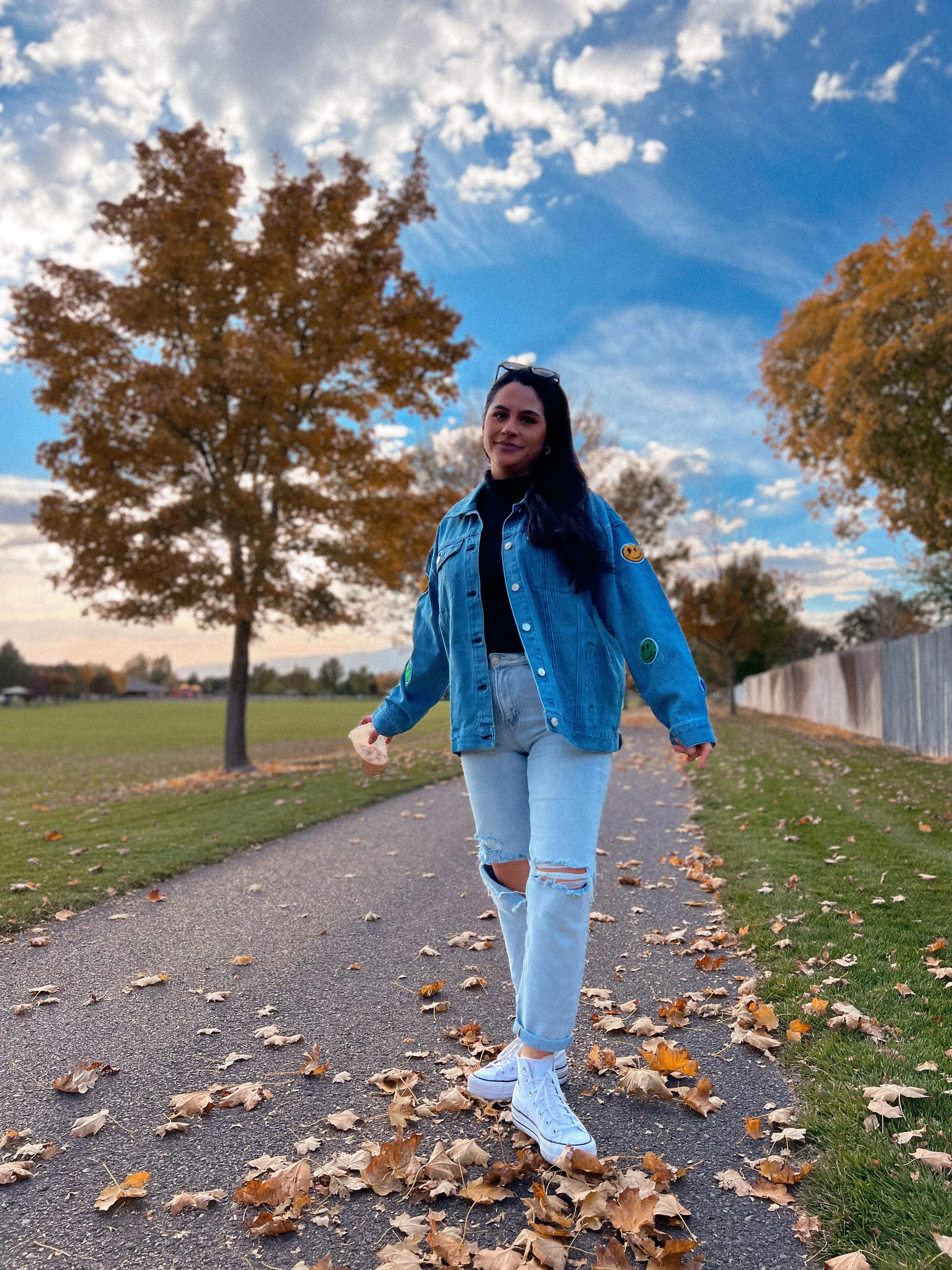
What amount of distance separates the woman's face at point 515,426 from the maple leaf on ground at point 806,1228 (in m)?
2.38

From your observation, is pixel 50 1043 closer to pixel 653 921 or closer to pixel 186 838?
pixel 653 921

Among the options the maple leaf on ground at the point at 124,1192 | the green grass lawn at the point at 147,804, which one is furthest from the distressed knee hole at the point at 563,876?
the green grass lawn at the point at 147,804

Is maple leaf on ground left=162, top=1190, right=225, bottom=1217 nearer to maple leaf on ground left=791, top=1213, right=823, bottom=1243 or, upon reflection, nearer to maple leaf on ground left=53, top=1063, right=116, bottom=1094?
maple leaf on ground left=53, top=1063, right=116, bottom=1094

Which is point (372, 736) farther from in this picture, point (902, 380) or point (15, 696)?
point (15, 696)

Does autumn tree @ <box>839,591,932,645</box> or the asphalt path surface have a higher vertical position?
autumn tree @ <box>839,591,932,645</box>

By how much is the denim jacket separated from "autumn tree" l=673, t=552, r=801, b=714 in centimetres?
3132

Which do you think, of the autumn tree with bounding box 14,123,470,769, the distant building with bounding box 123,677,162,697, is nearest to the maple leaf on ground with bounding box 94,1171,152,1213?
the autumn tree with bounding box 14,123,470,769

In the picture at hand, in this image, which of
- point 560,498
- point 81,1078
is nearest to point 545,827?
point 560,498

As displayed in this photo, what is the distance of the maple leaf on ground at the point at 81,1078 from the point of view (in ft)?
10.4

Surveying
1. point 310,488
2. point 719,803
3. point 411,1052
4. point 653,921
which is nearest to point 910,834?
point 719,803

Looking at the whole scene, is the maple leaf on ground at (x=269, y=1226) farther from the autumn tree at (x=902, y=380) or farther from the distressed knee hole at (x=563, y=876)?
the autumn tree at (x=902, y=380)

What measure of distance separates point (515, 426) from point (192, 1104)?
8.59 feet

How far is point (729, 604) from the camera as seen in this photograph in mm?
34375

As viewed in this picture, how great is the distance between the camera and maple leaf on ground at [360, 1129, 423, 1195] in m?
2.50
